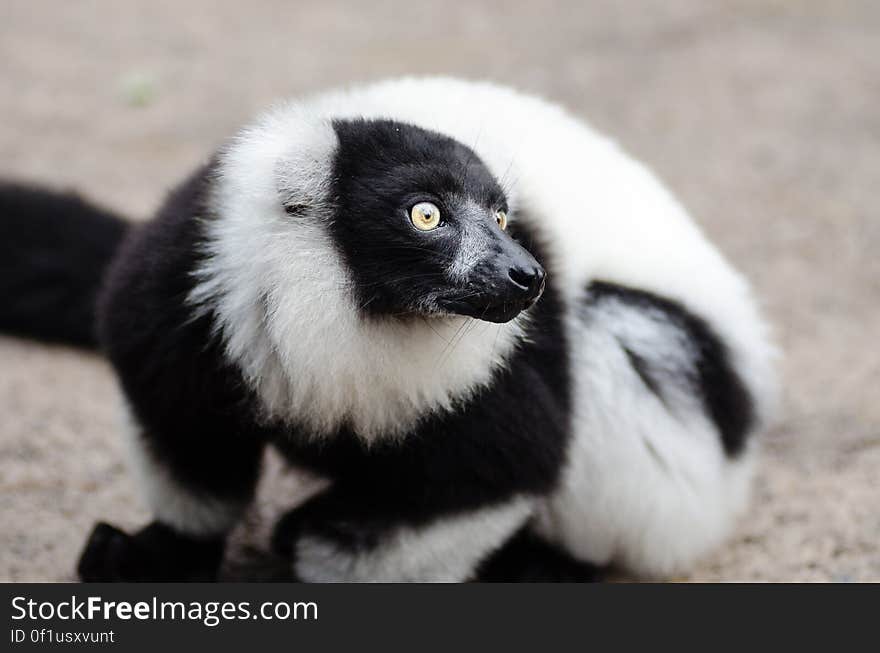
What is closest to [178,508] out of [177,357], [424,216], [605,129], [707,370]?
[177,357]

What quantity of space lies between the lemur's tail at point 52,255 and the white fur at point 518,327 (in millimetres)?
1699

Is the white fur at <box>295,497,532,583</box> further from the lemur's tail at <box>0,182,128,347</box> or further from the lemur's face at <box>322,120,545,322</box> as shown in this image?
the lemur's tail at <box>0,182,128,347</box>

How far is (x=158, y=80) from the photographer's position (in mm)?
9039

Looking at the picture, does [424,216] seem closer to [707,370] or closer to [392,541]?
[392,541]

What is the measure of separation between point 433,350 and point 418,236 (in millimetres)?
359

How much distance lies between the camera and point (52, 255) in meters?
5.11

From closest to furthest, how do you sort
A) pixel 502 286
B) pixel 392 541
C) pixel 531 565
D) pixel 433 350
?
pixel 502 286 < pixel 433 350 < pixel 392 541 < pixel 531 565

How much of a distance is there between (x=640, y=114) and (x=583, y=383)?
497 cm

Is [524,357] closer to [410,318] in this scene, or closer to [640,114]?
[410,318]

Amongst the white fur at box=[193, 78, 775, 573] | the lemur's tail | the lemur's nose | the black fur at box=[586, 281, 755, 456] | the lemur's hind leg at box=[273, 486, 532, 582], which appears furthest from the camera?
the lemur's tail

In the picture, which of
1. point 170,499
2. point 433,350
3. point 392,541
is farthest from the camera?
point 170,499

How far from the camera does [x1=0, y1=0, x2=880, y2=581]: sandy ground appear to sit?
15.3 ft

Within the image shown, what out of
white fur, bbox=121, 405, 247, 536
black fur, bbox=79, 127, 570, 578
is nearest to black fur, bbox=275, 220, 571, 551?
black fur, bbox=79, 127, 570, 578

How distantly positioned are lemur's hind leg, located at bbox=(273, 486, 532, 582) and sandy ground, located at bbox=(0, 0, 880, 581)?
2.17ft
